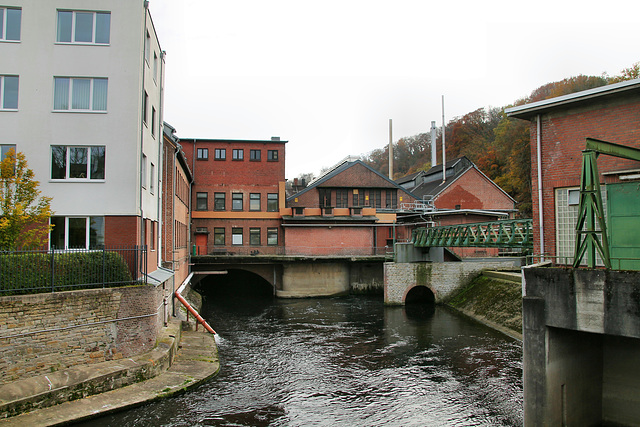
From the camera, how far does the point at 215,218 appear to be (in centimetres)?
3944

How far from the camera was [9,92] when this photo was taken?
51.5 ft

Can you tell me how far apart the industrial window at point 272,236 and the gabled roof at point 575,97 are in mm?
27490

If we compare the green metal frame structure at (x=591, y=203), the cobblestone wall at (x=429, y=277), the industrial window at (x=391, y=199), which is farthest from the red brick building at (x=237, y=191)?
the green metal frame structure at (x=591, y=203)

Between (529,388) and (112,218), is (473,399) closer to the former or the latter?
(529,388)

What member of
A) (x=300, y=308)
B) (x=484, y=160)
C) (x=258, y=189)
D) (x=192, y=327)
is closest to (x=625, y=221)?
(x=192, y=327)

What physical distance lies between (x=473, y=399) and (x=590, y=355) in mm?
4037

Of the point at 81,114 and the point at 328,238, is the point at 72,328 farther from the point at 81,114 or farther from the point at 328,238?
the point at 328,238

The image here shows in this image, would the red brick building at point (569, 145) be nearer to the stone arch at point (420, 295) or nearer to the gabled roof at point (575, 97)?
the gabled roof at point (575, 97)

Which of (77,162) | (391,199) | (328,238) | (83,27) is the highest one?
(83,27)

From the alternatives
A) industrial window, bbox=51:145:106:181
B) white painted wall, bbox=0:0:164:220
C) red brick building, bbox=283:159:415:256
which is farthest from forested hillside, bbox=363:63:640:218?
industrial window, bbox=51:145:106:181

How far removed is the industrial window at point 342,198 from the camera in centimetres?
4078

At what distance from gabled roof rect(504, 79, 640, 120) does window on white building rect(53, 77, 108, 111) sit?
1300cm

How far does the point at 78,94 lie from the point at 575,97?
15.3m

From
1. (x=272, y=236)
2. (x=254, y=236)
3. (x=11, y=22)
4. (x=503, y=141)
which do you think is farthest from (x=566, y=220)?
(x=503, y=141)
